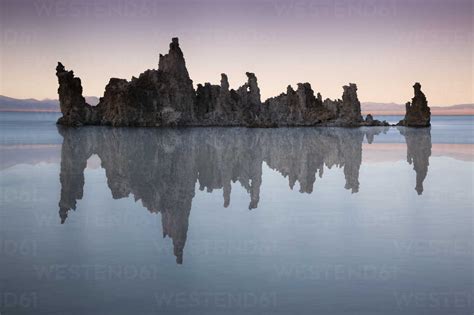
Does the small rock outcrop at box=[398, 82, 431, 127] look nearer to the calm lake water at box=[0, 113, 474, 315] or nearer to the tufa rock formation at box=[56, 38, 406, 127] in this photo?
the tufa rock formation at box=[56, 38, 406, 127]

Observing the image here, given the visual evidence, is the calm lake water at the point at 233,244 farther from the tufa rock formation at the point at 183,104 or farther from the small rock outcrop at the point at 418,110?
the small rock outcrop at the point at 418,110

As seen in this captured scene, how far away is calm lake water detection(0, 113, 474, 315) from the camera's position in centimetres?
827

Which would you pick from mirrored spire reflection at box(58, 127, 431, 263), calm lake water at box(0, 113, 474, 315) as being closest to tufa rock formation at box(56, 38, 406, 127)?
mirrored spire reflection at box(58, 127, 431, 263)

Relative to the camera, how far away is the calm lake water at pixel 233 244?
8.27m

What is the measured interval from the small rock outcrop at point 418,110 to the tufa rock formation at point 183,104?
18.7 inches

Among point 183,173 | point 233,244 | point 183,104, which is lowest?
point 233,244

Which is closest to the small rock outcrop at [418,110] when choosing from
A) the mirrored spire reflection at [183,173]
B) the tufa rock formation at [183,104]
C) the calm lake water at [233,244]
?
the tufa rock formation at [183,104]

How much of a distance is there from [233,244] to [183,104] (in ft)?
311

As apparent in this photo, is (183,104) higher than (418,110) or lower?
higher

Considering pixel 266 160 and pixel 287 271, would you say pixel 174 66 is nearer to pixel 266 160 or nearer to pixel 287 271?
pixel 266 160

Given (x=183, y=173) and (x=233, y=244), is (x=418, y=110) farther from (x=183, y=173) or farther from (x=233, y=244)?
(x=233, y=244)

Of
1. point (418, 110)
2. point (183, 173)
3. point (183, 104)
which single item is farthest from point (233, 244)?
point (418, 110)

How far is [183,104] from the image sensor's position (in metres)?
105

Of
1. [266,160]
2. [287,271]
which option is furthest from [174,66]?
[287,271]
